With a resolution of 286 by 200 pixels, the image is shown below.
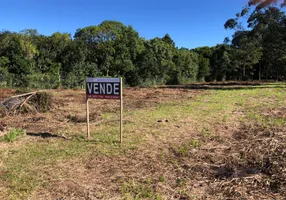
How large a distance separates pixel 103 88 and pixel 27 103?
4.09m

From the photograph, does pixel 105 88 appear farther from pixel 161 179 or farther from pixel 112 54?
pixel 112 54

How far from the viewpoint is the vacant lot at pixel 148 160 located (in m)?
2.87

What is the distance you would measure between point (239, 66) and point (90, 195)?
3343 centimetres

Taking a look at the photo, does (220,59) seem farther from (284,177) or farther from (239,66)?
(284,177)

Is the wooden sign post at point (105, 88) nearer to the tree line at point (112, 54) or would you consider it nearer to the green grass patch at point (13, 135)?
the green grass patch at point (13, 135)

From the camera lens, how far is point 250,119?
6.61 m

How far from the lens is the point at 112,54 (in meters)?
24.7

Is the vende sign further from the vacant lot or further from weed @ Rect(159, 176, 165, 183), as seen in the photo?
weed @ Rect(159, 176, 165, 183)

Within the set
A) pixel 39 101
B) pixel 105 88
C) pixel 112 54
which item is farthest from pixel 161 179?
pixel 112 54

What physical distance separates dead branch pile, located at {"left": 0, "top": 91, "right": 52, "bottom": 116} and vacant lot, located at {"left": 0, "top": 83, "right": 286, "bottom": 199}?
2.97 ft

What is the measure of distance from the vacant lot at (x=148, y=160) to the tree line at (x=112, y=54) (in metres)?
12.6

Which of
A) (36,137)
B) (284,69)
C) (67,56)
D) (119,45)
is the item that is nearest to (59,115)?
(36,137)

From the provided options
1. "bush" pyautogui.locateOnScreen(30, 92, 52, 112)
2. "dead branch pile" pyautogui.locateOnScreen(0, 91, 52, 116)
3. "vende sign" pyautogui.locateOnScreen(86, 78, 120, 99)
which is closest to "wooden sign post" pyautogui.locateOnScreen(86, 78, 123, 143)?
"vende sign" pyautogui.locateOnScreen(86, 78, 120, 99)

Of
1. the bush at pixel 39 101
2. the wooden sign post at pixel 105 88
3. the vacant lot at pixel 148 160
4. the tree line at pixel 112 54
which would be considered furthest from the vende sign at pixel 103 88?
the tree line at pixel 112 54
